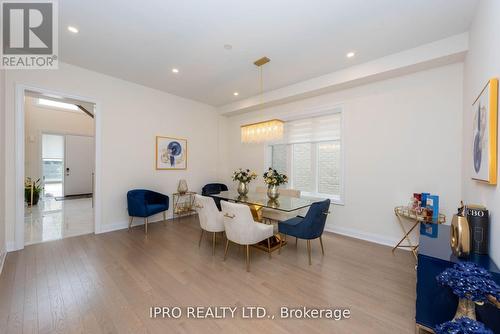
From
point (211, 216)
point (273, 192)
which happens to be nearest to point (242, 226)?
point (211, 216)

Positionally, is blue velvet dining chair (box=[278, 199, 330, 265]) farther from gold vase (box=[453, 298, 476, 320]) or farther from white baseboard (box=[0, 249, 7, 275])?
white baseboard (box=[0, 249, 7, 275])

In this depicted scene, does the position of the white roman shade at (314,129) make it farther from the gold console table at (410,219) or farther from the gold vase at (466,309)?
the gold vase at (466,309)

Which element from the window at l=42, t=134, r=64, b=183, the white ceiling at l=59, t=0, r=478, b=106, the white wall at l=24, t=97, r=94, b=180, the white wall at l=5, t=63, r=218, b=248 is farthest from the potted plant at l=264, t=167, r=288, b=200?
the window at l=42, t=134, r=64, b=183

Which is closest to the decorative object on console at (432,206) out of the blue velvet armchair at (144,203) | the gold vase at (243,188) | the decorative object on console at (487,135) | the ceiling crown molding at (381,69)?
the decorative object on console at (487,135)

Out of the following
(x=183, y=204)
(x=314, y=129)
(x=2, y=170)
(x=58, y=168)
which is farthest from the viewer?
(x=58, y=168)

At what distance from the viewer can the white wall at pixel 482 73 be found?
150 centimetres

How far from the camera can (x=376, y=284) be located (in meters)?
2.22

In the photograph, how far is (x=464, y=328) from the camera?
107 centimetres

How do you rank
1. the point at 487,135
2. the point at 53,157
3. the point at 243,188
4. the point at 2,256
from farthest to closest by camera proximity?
the point at 53,157, the point at 243,188, the point at 2,256, the point at 487,135

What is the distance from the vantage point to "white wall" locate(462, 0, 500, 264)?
150cm

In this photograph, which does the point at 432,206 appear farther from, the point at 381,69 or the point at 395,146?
the point at 381,69

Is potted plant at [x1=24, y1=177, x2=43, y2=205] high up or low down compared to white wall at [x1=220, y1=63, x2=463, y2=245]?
down

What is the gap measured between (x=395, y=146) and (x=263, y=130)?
2.14 metres

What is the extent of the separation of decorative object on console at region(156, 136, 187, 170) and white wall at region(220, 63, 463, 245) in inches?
127
